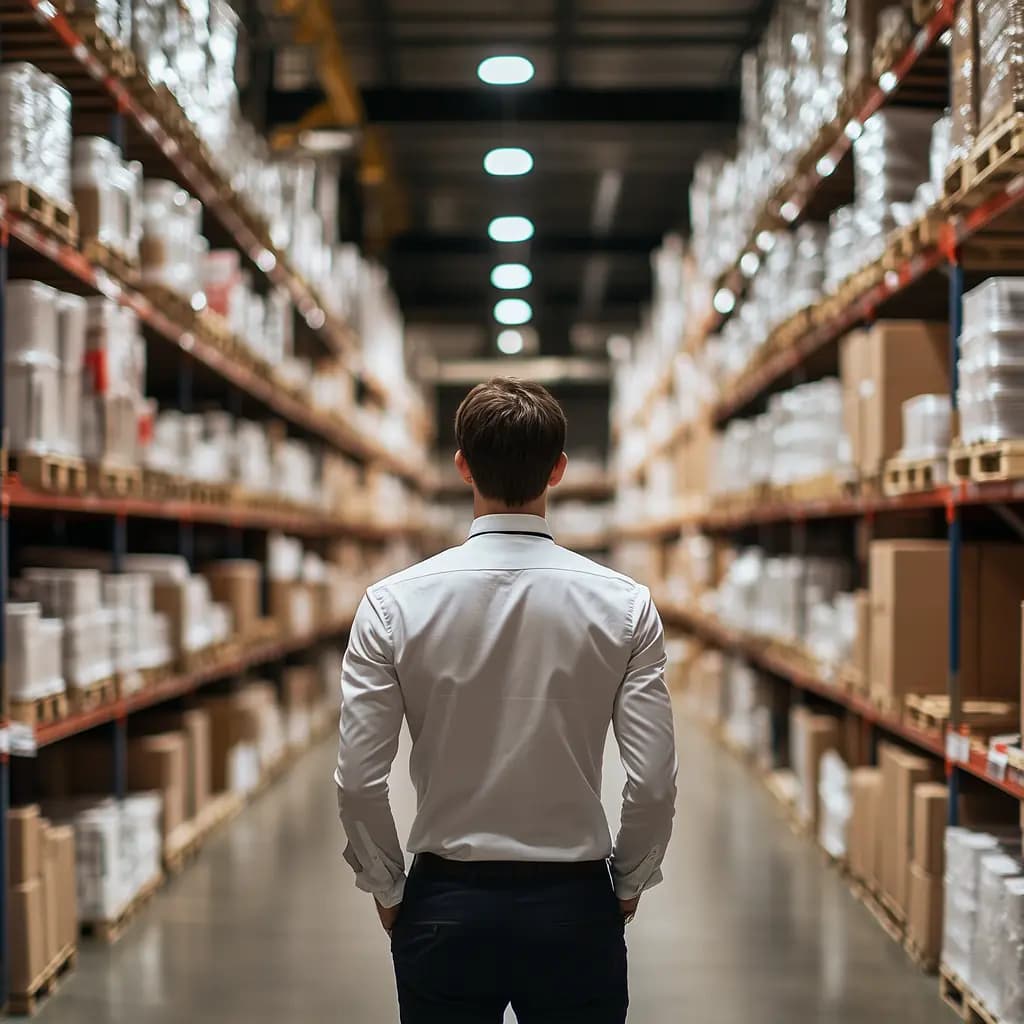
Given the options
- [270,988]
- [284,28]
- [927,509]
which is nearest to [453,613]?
[270,988]

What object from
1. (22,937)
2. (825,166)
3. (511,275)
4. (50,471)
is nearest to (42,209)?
(50,471)

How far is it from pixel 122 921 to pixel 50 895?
2.86 feet

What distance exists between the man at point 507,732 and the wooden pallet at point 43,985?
2412 millimetres

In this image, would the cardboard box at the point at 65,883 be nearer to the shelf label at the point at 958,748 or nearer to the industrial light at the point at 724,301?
the shelf label at the point at 958,748

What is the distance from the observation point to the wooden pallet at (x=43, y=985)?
13.0 ft

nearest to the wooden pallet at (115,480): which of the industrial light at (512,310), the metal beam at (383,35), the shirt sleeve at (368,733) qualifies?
the shirt sleeve at (368,733)

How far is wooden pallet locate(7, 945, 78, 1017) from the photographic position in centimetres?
396

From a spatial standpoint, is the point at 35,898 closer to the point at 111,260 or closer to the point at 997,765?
the point at 111,260

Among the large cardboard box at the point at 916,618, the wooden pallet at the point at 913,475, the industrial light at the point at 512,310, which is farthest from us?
the industrial light at the point at 512,310

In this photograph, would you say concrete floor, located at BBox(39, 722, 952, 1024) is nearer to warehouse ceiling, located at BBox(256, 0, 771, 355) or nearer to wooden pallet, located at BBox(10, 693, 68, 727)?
wooden pallet, located at BBox(10, 693, 68, 727)

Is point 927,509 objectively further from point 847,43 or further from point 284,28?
point 284,28

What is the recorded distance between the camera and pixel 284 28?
10.4 metres

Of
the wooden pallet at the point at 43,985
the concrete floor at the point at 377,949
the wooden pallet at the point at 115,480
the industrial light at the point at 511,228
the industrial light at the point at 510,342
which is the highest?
the industrial light at the point at 510,342

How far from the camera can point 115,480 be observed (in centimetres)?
495
